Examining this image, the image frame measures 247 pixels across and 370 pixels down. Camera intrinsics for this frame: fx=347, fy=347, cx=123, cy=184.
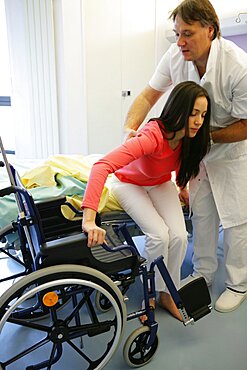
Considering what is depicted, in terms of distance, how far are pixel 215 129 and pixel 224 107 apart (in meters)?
0.11

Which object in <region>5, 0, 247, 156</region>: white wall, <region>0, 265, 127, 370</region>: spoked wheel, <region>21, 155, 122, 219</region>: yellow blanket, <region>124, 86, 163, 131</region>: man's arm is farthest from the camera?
<region>5, 0, 247, 156</region>: white wall

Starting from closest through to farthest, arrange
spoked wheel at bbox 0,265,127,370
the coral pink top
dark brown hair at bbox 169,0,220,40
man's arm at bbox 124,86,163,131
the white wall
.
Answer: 1. spoked wheel at bbox 0,265,127,370
2. the coral pink top
3. dark brown hair at bbox 169,0,220,40
4. man's arm at bbox 124,86,163,131
5. the white wall

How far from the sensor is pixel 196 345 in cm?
146

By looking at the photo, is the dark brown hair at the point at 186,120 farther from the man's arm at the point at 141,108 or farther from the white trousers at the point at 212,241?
the man's arm at the point at 141,108

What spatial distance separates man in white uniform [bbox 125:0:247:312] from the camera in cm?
138

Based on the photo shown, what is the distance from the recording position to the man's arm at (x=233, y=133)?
1.47m

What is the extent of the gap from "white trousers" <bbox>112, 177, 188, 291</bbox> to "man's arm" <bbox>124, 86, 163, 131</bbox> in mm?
326

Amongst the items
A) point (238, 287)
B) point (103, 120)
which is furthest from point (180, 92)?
point (103, 120)

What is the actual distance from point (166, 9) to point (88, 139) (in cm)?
172

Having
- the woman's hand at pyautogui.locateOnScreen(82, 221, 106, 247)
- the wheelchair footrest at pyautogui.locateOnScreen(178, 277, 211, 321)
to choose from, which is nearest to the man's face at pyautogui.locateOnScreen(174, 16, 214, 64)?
the woman's hand at pyautogui.locateOnScreen(82, 221, 106, 247)

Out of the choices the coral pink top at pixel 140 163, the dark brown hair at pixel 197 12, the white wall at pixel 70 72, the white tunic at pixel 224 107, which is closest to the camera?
the coral pink top at pixel 140 163

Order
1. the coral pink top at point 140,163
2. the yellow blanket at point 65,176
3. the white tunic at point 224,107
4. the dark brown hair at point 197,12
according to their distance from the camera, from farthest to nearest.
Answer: the yellow blanket at point 65,176 < the white tunic at point 224,107 < the dark brown hair at point 197,12 < the coral pink top at point 140,163

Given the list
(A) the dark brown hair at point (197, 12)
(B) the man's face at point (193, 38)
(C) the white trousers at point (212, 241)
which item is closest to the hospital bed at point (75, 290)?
(C) the white trousers at point (212, 241)

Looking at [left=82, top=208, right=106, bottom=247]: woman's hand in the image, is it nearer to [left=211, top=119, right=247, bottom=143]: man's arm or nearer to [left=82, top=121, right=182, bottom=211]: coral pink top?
[left=82, top=121, right=182, bottom=211]: coral pink top
